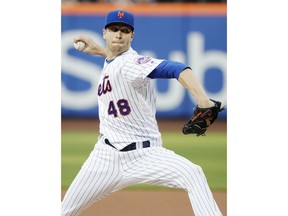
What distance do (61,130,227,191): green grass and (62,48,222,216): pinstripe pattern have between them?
2.99 meters

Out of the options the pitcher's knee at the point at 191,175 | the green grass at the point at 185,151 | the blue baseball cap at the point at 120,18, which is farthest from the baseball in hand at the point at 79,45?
the green grass at the point at 185,151

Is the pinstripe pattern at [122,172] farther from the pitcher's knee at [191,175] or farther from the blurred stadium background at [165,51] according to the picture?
the blurred stadium background at [165,51]

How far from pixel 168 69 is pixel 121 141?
28.3 inches

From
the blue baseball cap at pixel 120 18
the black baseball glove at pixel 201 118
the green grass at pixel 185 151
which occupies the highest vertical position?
the blue baseball cap at pixel 120 18

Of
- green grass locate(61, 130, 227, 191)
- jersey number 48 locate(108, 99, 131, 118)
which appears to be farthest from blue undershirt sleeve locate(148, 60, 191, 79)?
green grass locate(61, 130, 227, 191)

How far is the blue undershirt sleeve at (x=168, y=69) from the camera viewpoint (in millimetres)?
3529

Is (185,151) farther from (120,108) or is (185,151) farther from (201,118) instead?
(201,118)

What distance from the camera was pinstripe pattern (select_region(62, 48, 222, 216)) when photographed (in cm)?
398

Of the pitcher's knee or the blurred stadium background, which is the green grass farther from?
the pitcher's knee

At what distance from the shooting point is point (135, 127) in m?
4.11

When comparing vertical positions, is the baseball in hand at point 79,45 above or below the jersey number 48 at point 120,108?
above

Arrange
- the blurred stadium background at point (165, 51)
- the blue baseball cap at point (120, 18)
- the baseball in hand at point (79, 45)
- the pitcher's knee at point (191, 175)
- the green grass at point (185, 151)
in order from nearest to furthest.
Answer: the pitcher's knee at point (191, 175) < the blue baseball cap at point (120, 18) < the baseball in hand at point (79, 45) < the green grass at point (185, 151) < the blurred stadium background at point (165, 51)
